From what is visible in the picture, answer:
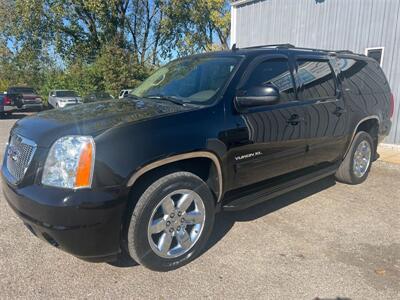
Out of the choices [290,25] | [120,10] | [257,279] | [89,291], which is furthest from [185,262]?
[120,10]

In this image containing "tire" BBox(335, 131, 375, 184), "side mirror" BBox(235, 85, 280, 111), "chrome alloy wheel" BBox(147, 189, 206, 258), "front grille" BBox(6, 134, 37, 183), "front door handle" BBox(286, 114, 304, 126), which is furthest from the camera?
"tire" BBox(335, 131, 375, 184)

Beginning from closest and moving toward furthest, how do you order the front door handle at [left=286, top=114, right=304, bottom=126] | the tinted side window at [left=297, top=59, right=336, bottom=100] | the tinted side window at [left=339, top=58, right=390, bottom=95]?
the front door handle at [left=286, top=114, right=304, bottom=126] < the tinted side window at [left=297, top=59, right=336, bottom=100] < the tinted side window at [left=339, top=58, right=390, bottom=95]

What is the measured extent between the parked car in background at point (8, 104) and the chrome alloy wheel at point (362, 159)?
16.4 meters

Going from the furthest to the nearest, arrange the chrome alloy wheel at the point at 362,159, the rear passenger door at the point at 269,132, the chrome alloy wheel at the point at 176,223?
1. the chrome alloy wheel at the point at 362,159
2. the rear passenger door at the point at 269,132
3. the chrome alloy wheel at the point at 176,223

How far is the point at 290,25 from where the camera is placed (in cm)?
974

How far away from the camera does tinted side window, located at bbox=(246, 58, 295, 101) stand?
11.4 feet

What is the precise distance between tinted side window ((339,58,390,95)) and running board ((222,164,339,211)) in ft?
4.14

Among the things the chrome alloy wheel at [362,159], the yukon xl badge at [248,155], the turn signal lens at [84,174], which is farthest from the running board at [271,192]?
the turn signal lens at [84,174]

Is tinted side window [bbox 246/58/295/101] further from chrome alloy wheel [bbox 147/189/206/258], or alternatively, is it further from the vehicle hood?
chrome alloy wheel [bbox 147/189/206/258]

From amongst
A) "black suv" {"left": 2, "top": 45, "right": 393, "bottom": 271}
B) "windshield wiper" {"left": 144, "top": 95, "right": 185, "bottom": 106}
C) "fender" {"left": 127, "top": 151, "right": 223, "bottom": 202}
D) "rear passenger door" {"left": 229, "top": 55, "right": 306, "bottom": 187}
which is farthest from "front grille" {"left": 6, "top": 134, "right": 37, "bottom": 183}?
"rear passenger door" {"left": 229, "top": 55, "right": 306, "bottom": 187}

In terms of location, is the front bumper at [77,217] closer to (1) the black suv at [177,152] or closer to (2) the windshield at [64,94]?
(1) the black suv at [177,152]

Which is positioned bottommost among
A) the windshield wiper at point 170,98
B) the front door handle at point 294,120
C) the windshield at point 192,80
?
the front door handle at point 294,120

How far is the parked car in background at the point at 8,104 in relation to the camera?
52.6 ft

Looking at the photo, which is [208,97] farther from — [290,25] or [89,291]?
[290,25]
